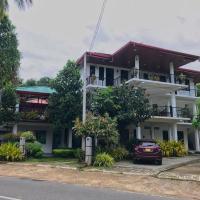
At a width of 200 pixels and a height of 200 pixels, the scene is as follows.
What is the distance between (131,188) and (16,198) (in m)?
4.74

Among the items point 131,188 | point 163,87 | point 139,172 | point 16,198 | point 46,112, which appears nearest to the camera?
point 16,198

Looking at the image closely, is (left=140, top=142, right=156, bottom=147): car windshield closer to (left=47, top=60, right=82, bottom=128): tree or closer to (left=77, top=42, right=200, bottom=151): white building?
(left=77, top=42, right=200, bottom=151): white building

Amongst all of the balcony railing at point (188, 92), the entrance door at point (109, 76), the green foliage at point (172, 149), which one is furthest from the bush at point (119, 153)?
the balcony railing at point (188, 92)

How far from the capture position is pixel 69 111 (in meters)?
24.0

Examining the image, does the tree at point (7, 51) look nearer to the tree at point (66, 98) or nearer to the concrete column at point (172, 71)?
the tree at point (66, 98)

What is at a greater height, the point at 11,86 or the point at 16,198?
the point at 11,86

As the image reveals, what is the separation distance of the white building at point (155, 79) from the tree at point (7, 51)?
6787mm

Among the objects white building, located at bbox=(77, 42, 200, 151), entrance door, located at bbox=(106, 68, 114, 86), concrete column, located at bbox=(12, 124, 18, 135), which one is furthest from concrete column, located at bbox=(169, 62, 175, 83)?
concrete column, located at bbox=(12, 124, 18, 135)

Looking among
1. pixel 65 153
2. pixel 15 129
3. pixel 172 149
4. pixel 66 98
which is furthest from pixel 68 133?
pixel 172 149

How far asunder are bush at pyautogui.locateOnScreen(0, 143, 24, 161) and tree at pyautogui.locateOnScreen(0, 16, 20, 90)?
8.81m

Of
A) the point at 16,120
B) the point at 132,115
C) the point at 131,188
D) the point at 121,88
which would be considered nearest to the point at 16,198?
the point at 131,188

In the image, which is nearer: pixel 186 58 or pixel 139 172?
pixel 139 172

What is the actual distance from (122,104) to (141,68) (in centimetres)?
967

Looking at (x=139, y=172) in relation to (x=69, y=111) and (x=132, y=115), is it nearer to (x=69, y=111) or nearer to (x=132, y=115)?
(x=132, y=115)
